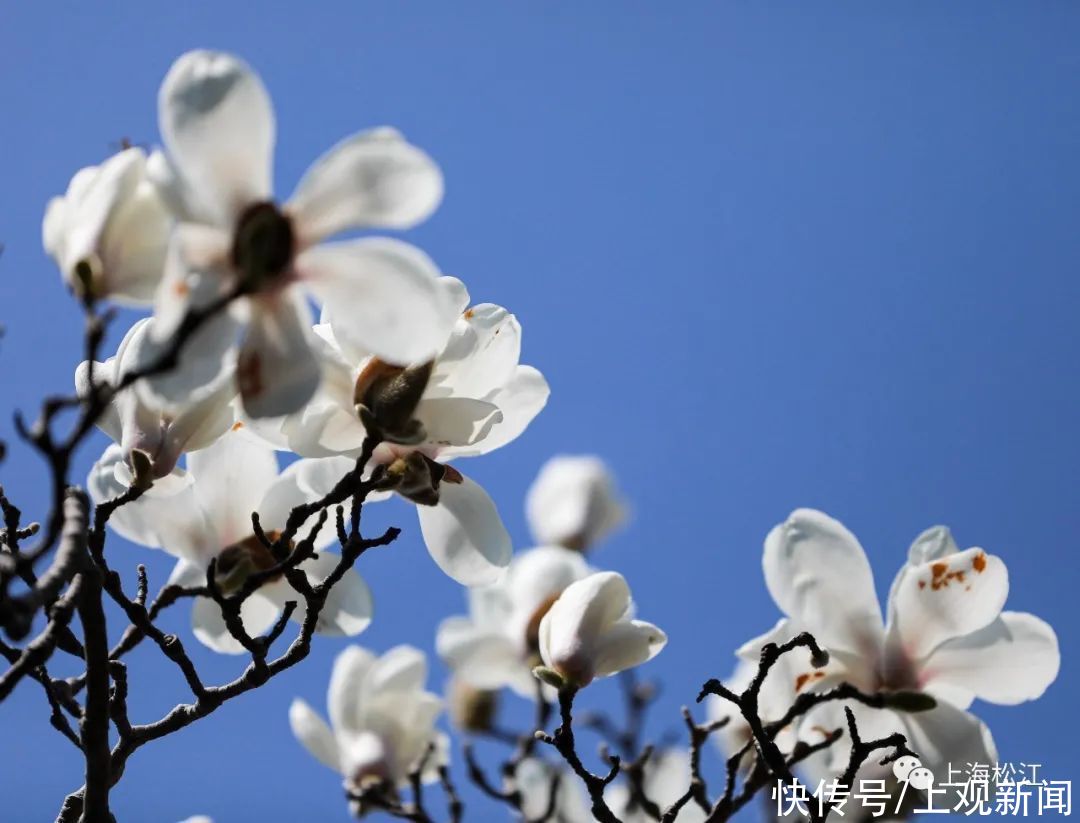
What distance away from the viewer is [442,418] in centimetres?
142

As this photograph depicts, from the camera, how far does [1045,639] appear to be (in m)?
1.86

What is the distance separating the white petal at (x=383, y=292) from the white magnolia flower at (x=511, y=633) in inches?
64.1

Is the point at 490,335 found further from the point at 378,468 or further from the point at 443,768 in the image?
the point at 443,768

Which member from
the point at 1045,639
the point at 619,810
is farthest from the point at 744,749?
the point at 619,810

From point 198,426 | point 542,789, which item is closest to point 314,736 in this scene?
point 542,789

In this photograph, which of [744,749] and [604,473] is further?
[604,473]

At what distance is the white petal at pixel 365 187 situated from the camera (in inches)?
44.4

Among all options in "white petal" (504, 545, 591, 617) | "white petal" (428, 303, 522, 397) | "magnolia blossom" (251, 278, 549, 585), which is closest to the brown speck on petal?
"magnolia blossom" (251, 278, 549, 585)

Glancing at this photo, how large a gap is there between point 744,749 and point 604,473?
3.42 metres

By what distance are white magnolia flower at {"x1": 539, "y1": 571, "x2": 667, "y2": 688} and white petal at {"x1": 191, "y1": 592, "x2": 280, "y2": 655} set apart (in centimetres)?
38

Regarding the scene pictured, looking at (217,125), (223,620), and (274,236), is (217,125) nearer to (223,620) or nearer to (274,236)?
(274,236)

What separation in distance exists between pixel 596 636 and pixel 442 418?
1.37ft

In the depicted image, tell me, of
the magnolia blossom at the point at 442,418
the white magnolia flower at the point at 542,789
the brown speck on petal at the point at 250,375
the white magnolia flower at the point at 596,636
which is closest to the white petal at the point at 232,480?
the magnolia blossom at the point at 442,418

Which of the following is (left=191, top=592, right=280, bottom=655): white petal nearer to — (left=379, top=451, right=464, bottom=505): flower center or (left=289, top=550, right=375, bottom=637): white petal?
(left=289, top=550, right=375, bottom=637): white petal
